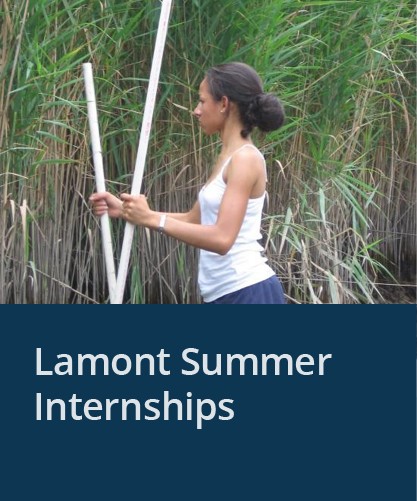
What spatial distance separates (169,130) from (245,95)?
1.71 m

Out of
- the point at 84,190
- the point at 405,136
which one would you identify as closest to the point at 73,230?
the point at 84,190

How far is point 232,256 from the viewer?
3051mm

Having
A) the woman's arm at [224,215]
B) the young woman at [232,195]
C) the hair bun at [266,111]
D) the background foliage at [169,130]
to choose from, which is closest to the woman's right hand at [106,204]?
the young woman at [232,195]

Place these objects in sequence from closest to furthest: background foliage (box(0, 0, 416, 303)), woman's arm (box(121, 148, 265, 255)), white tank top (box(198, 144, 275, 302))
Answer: woman's arm (box(121, 148, 265, 255)) → white tank top (box(198, 144, 275, 302)) → background foliage (box(0, 0, 416, 303))

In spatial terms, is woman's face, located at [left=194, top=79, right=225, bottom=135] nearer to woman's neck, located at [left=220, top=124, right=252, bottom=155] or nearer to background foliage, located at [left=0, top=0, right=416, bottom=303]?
woman's neck, located at [left=220, top=124, right=252, bottom=155]

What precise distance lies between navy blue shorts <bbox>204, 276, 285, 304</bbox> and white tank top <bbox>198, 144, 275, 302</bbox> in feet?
0.03

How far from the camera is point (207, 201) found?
304 centimetres

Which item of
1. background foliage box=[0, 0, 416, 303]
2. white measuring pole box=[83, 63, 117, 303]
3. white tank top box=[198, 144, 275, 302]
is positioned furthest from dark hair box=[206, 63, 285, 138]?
background foliage box=[0, 0, 416, 303]

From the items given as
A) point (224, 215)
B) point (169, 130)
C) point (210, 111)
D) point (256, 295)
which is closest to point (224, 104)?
point (210, 111)

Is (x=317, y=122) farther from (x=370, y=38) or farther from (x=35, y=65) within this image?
(x=35, y=65)

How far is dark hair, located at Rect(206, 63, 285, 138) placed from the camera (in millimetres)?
3080

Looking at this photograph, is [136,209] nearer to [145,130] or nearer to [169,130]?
[145,130]

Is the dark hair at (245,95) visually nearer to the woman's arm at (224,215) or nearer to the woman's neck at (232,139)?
the woman's neck at (232,139)

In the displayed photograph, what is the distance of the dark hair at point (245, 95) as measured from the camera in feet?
10.1
